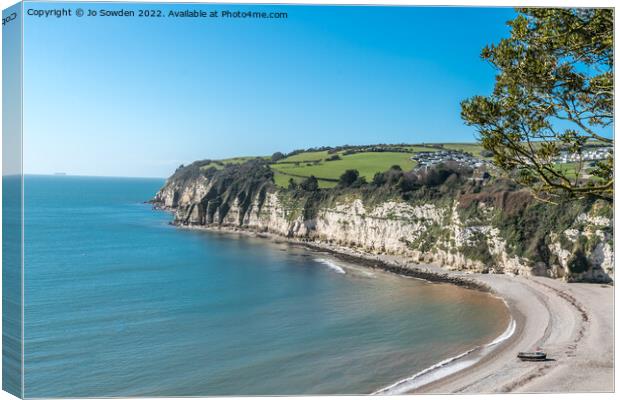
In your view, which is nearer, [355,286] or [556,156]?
[556,156]

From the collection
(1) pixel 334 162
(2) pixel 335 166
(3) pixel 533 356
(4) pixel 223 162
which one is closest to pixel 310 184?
(2) pixel 335 166

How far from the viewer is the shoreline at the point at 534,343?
34.8ft

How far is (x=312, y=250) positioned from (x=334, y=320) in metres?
14.7

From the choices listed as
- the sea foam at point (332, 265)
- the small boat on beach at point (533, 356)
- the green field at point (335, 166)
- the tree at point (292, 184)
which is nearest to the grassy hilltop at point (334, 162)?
the green field at point (335, 166)

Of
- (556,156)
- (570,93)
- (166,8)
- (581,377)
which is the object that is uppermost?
(166,8)

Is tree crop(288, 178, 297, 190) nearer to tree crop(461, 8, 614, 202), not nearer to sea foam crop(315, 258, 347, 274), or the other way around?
sea foam crop(315, 258, 347, 274)

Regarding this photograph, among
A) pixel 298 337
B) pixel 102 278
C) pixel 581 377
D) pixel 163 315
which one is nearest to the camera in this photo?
pixel 581 377

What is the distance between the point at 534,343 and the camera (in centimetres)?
1509

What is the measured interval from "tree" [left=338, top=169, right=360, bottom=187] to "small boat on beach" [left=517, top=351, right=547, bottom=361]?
19.0 meters

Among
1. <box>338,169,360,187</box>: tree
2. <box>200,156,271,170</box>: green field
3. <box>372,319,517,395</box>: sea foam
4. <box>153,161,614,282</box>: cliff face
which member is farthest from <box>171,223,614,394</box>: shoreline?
<box>200,156,271,170</box>: green field

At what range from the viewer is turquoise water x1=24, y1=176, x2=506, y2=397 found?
11.7 meters

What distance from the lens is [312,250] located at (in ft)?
105

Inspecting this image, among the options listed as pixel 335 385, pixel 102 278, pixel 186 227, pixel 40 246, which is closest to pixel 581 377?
pixel 335 385

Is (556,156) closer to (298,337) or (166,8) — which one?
(166,8)
